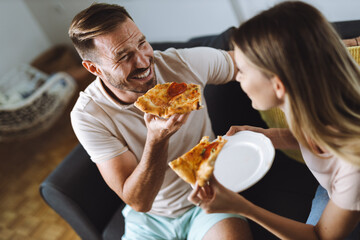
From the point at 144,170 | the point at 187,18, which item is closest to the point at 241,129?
the point at 144,170

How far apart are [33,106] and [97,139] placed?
1.83 m

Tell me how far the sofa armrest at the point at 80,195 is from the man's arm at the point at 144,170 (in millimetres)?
319

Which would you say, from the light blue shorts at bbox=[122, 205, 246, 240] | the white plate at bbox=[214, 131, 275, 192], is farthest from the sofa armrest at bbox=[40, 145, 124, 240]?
the white plate at bbox=[214, 131, 275, 192]

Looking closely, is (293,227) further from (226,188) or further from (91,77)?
(91,77)

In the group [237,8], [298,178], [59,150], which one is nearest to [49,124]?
[59,150]

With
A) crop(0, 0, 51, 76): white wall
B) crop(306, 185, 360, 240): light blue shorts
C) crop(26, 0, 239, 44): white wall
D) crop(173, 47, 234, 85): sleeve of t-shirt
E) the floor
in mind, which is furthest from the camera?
crop(0, 0, 51, 76): white wall

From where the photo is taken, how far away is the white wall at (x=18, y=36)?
3318 millimetres

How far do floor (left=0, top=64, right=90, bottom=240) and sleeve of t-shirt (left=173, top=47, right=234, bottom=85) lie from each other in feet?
3.02

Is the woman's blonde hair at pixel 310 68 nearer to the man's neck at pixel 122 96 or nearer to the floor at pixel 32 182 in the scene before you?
the man's neck at pixel 122 96

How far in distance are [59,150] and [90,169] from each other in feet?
5.31

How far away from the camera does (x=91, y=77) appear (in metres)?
1.28

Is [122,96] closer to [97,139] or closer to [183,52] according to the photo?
[97,139]

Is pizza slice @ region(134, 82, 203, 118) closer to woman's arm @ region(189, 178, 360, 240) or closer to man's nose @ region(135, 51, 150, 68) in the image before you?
man's nose @ region(135, 51, 150, 68)

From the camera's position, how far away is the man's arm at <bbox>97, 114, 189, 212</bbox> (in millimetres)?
858
